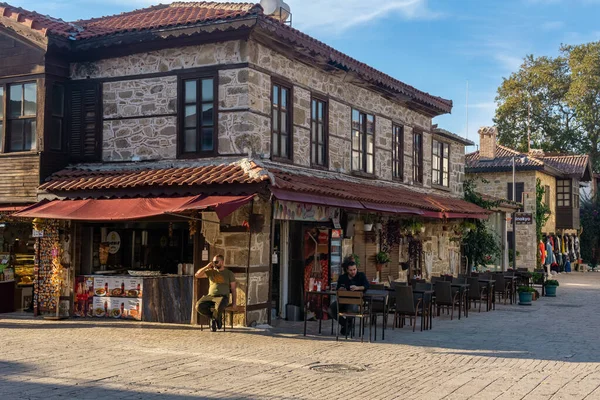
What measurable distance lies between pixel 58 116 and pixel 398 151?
9477 mm

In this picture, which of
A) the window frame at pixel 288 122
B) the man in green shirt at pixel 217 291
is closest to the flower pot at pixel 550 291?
the window frame at pixel 288 122

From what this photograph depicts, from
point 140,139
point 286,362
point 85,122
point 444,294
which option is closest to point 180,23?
point 140,139

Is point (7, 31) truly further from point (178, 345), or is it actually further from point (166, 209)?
point (178, 345)

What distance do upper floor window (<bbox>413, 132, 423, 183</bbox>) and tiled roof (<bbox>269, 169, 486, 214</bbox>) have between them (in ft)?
1.93

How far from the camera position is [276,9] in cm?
1590

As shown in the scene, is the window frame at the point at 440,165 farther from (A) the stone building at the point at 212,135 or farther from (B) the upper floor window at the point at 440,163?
(A) the stone building at the point at 212,135

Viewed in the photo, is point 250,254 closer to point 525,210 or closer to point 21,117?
point 21,117

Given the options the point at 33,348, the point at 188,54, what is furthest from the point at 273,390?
the point at 188,54

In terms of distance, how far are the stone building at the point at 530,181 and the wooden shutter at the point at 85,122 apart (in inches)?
837

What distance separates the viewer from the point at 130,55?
46.4 ft

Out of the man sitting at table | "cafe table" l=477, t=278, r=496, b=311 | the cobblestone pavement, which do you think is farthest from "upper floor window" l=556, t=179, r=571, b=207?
the man sitting at table

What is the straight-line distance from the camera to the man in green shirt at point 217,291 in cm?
1209

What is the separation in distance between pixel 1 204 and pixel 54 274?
1.92 metres

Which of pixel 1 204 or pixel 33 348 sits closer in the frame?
pixel 33 348
